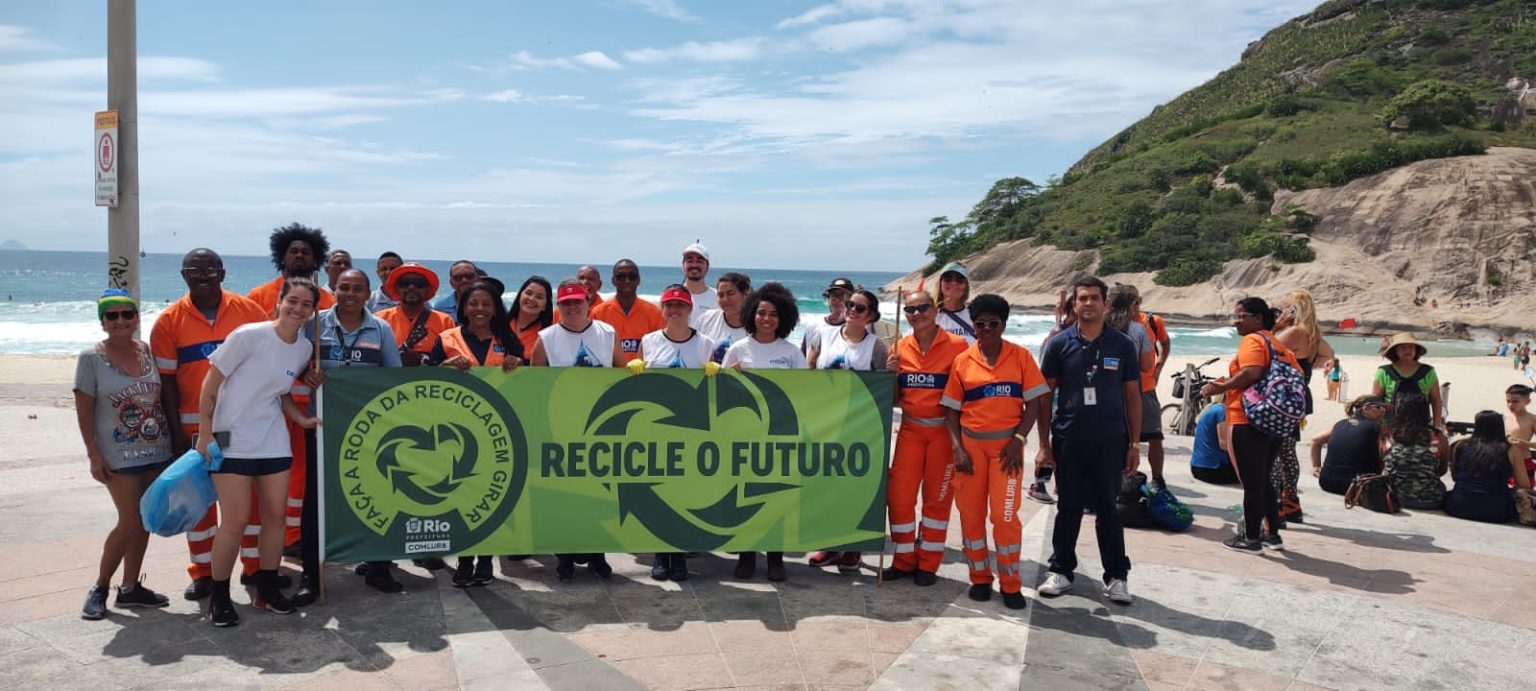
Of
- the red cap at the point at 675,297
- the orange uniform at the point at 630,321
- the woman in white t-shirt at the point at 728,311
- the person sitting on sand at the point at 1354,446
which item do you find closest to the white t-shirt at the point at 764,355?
the red cap at the point at 675,297

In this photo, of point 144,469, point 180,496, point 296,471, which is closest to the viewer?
point 180,496

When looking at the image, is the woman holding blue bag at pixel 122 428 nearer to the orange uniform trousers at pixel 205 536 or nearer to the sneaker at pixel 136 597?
the sneaker at pixel 136 597

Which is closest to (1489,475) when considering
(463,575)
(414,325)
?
(463,575)

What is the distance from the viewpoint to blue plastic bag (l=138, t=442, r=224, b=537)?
15.0 ft

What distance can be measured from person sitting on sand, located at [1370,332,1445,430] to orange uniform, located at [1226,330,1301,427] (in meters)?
2.02

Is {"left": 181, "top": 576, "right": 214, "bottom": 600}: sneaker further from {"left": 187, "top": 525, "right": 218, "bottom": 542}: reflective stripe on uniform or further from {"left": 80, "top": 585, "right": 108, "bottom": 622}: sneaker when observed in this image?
{"left": 80, "top": 585, "right": 108, "bottom": 622}: sneaker

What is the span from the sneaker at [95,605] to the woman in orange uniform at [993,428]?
13.9ft

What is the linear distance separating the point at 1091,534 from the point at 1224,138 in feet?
224

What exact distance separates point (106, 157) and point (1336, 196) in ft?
190

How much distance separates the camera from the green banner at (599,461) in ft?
17.2

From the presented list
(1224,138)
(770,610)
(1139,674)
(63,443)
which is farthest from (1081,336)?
(1224,138)

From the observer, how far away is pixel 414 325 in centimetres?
587

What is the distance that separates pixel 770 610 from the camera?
5.24 m

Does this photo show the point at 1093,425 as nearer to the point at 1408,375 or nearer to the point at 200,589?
the point at 1408,375
